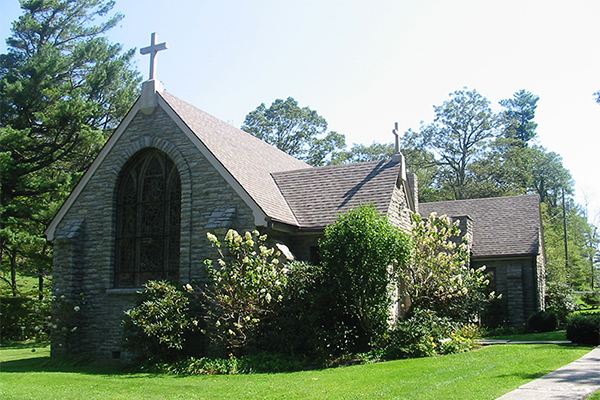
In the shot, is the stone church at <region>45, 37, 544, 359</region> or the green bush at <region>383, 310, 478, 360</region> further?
the stone church at <region>45, 37, 544, 359</region>

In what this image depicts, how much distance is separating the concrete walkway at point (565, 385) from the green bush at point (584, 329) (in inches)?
123

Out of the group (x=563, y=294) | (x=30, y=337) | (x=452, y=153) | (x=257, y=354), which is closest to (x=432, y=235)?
(x=257, y=354)

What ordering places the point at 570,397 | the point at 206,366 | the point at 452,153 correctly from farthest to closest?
1. the point at 452,153
2. the point at 206,366
3. the point at 570,397

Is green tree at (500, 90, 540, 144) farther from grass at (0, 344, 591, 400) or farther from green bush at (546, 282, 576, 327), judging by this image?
grass at (0, 344, 591, 400)

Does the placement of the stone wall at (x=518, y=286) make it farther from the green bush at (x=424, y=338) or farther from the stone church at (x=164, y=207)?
the green bush at (x=424, y=338)

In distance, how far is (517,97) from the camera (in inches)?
2569

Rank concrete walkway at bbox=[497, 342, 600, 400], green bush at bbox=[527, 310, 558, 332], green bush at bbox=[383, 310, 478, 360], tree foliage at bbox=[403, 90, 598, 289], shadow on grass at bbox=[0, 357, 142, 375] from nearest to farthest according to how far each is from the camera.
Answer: concrete walkway at bbox=[497, 342, 600, 400], green bush at bbox=[383, 310, 478, 360], shadow on grass at bbox=[0, 357, 142, 375], green bush at bbox=[527, 310, 558, 332], tree foliage at bbox=[403, 90, 598, 289]

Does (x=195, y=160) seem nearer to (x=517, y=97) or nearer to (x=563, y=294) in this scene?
(x=563, y=294)

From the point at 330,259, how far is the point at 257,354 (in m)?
2.84

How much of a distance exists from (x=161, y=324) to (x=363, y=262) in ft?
16.0

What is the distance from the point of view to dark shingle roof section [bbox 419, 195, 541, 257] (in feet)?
74.0

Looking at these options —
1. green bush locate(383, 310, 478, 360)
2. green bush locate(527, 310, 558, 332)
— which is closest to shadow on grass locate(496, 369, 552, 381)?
green bush locate(383, 310, 478, 360)

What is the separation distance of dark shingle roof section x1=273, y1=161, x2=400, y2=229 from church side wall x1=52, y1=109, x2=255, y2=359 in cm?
259

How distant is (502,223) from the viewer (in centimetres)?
2459
